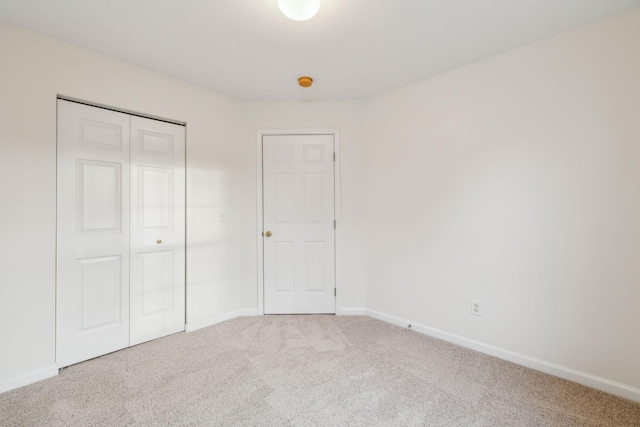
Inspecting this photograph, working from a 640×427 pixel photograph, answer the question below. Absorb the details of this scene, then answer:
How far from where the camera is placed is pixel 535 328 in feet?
6.78

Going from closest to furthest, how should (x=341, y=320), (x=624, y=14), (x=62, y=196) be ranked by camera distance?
1. (x=624, y=14)
2. (x=62, y=196)
3. (x=341, y=320)

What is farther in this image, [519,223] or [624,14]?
[519,223]

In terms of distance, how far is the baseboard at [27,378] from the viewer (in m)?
1.81

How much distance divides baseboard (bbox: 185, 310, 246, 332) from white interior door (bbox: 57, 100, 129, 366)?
0.54 meters

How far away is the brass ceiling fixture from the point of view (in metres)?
2.58

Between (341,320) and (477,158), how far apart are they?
6.70 ft

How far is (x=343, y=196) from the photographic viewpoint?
3.17 metres

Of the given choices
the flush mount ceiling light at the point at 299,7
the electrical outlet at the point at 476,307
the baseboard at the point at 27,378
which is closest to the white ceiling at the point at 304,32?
the flush mount ceiling light at the point at 299,7

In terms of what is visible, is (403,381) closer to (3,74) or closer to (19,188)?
(19,188)

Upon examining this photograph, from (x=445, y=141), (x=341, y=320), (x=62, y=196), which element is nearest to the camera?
(x=62, y=196)

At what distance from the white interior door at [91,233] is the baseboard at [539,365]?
2.63 m

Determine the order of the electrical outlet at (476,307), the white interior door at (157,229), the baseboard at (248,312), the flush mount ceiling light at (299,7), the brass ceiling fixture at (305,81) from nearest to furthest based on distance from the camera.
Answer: the flush mount ceiling light at (299,7)
the electrical outlet at (476,307)
the white interior door at (157,229)
the brass ceiling fixture at (305,81)
the baseboard at (248,312)

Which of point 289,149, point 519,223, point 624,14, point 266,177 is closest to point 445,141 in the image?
point 519,223

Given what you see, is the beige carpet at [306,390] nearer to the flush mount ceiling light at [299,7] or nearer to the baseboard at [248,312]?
the baseboard at [248,312]
